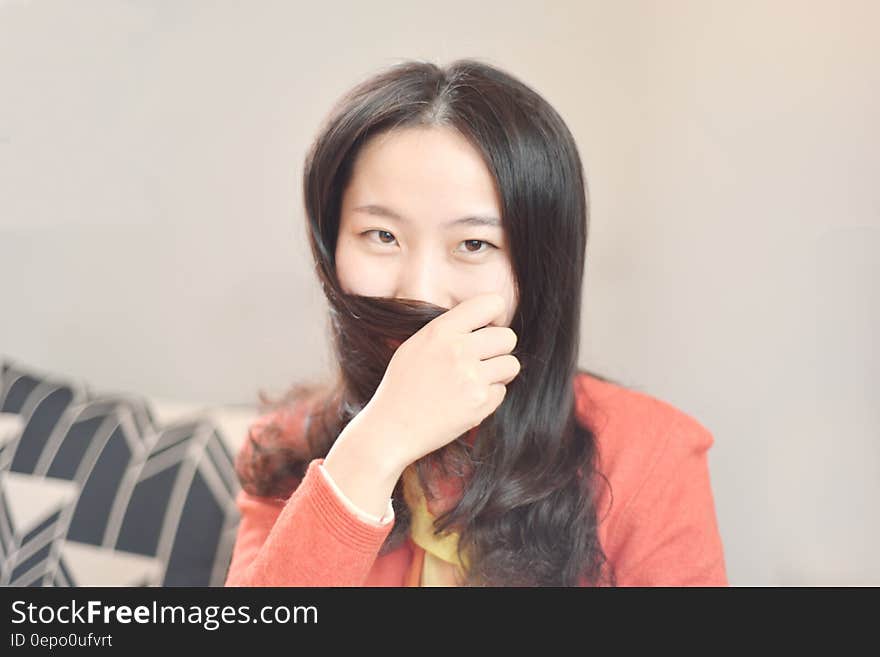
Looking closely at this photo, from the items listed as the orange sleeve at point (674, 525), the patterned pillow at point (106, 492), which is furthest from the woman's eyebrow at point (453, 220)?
the patterned pillow at point (106, 492)

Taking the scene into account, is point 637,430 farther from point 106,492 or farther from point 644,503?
point 106,492

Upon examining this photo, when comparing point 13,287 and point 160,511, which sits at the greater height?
point 13,287

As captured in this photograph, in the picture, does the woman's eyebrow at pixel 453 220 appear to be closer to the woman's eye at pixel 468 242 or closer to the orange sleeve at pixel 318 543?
the woman's eye at pixel 468 242

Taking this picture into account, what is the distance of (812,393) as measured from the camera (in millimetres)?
602

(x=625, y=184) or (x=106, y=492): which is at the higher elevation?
(x=625, y=184)

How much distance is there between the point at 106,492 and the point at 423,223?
1.66 feet

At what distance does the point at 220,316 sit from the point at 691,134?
422 mm

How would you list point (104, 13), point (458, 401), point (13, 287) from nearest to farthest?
1. point (458, 401)
2. point (104, 13)
3. point (13, 287)

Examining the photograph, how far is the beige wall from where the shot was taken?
0.58 metres

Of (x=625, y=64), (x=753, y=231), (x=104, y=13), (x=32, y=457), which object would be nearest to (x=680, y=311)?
(x=753, y=231)

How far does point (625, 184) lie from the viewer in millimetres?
627

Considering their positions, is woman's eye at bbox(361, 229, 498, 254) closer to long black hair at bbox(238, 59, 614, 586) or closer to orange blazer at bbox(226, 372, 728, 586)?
long black hair at bbox(238, 59, 614, 586)

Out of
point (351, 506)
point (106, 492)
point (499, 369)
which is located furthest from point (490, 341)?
point (106, 492)
